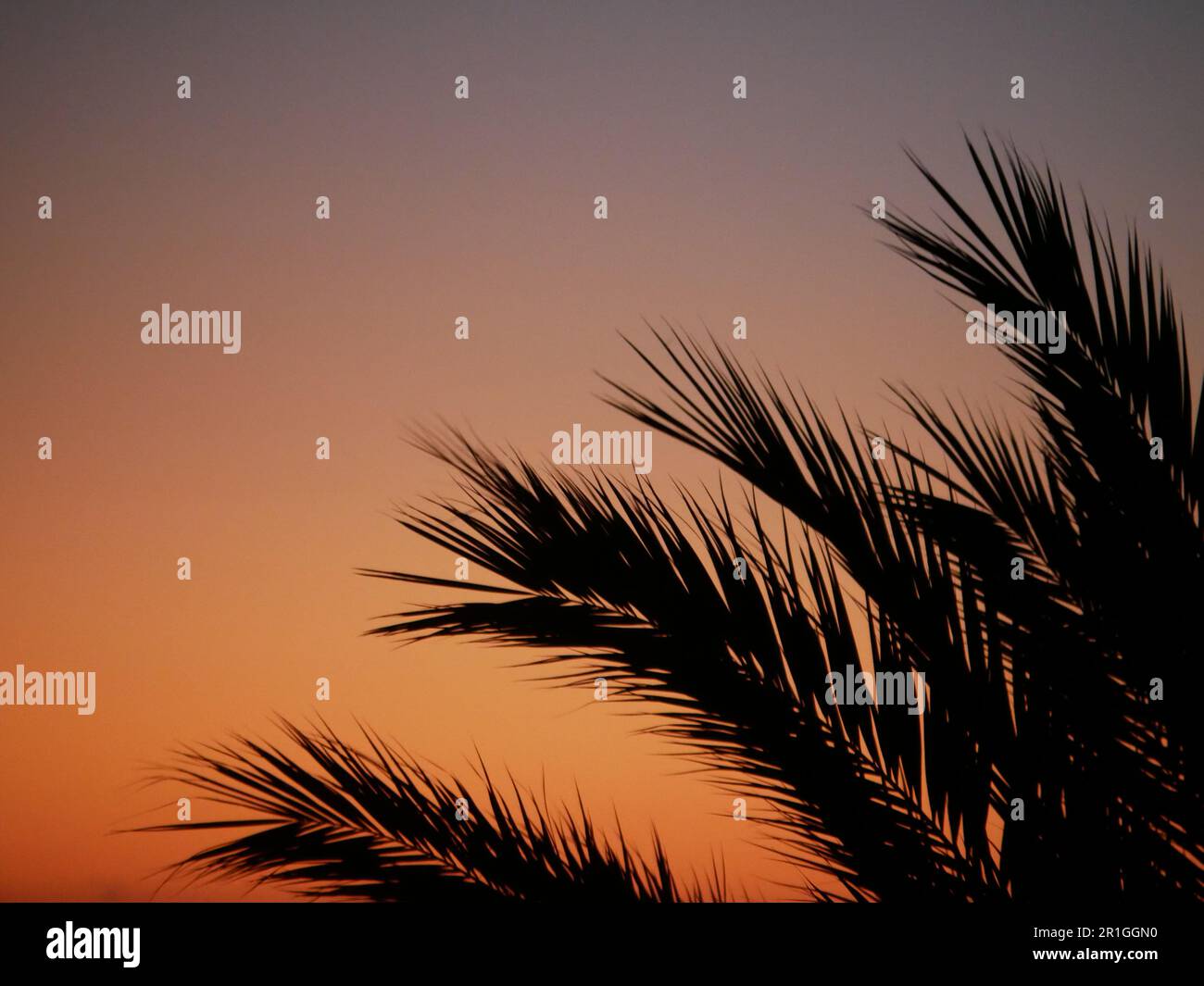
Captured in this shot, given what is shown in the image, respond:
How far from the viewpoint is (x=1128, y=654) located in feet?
6.82

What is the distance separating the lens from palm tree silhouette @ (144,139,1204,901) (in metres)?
1.99

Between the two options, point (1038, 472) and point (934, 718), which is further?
point (1038, 472)

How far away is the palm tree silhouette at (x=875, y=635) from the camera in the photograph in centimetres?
199

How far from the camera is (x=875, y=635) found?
210 cm

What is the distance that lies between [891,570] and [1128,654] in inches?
21.2

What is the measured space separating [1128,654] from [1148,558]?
0.21 m
